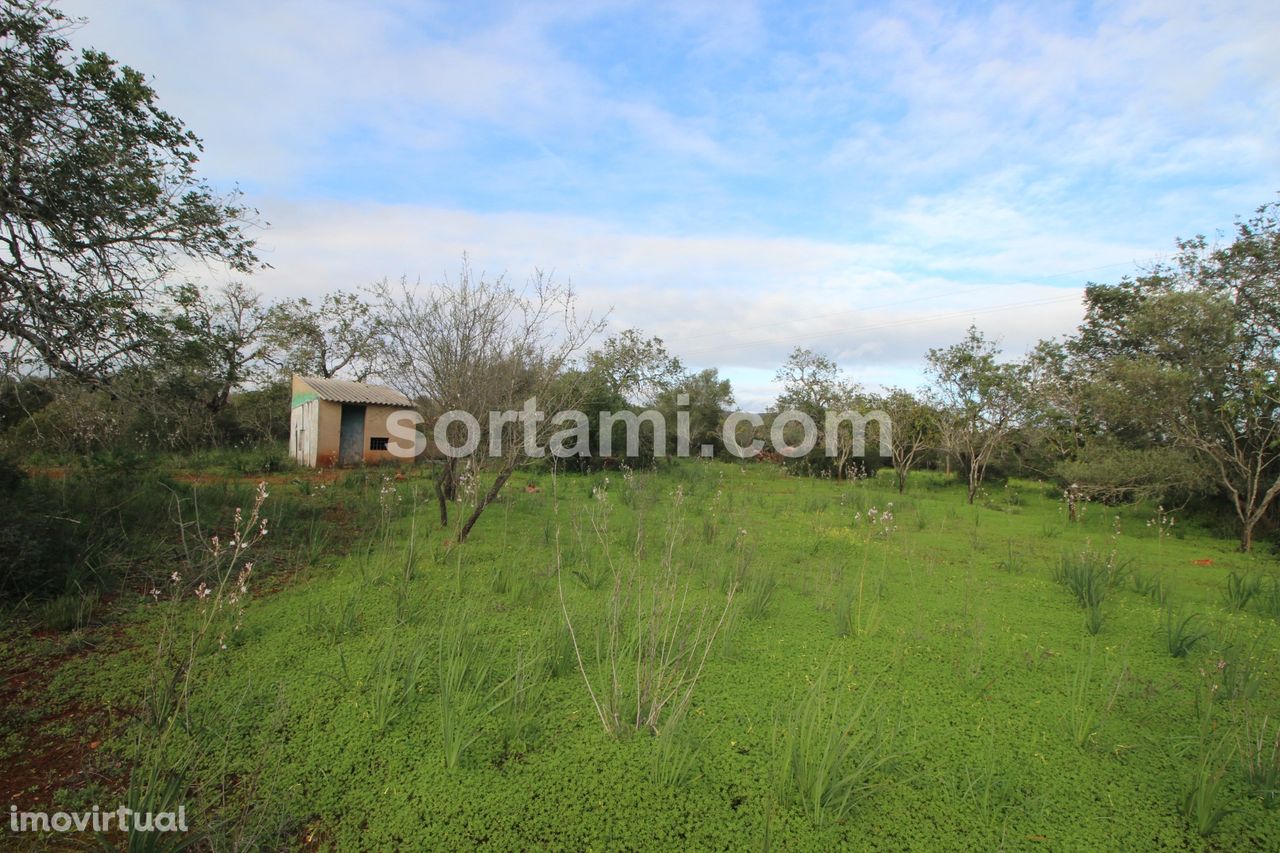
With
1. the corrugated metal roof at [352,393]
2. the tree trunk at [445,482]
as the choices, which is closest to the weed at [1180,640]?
the tree trunk at [445,482]

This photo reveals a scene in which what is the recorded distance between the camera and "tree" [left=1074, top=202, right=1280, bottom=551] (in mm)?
8430

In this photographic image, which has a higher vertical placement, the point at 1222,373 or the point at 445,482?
the point at 1222,373

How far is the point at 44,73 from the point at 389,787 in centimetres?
604

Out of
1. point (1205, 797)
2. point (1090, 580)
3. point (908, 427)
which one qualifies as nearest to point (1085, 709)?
point (1205, 797)

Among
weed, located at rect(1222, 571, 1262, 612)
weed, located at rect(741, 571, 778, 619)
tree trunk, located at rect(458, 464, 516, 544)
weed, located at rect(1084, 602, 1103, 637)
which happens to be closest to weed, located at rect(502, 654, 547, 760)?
weed, located at rect(741, 571, 778, 619)

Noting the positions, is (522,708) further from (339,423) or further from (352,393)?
(352,393)

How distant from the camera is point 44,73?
461 centimetres

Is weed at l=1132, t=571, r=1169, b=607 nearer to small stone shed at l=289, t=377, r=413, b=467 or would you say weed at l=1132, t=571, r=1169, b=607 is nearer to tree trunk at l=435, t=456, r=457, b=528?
tree trunk at l=435, t=456, r=457, b=528

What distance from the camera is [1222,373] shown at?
8.75 metres

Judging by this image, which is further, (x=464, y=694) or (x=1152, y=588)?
(x=1152, y=588)

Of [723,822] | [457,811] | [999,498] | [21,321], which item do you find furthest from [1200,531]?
[21,321]

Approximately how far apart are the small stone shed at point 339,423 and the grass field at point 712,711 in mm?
11872

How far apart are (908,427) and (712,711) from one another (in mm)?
15360

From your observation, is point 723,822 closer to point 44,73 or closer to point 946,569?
point 946,569
